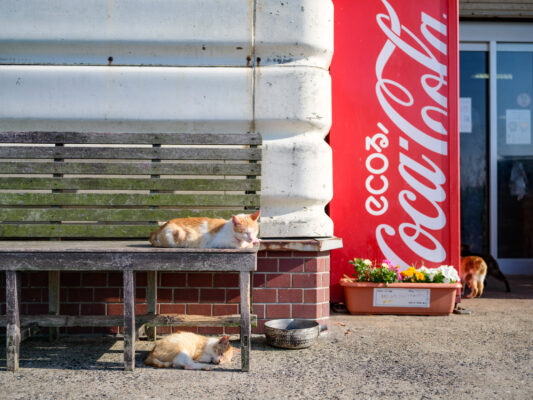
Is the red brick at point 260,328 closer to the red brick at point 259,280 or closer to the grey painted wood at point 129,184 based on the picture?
the red brick at point 259,280

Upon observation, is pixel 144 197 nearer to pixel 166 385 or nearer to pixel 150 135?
pixel 150 135

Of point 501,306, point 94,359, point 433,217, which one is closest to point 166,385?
point 94,359

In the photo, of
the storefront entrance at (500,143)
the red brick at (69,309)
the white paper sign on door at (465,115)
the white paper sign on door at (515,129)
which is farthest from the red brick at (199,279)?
the white paper sign on door at (515,129)

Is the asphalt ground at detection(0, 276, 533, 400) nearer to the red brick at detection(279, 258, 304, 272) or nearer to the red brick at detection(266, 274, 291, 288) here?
the red brick at detection(266, 274, 291, 288)

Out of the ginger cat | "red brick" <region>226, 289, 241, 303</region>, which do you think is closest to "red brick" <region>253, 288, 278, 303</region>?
"red brick" <region>226, 289, 241, 303</region>

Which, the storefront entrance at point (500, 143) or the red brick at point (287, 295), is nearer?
the red brick at point (287, 295)

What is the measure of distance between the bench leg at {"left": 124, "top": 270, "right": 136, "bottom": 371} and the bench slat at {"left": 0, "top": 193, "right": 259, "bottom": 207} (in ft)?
2.45

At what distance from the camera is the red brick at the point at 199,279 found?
4.07 metres

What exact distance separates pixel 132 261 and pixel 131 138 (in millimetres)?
1040

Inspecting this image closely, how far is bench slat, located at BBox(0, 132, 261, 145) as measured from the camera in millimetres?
3814

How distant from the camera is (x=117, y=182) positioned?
3.89 m

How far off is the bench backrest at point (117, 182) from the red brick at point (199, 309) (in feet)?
2.19

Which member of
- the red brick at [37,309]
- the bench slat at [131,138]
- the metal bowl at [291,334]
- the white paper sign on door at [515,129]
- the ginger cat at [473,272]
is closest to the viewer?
the metal bowl at [291,334]

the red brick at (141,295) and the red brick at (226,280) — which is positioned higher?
the red brick at (226,280)
